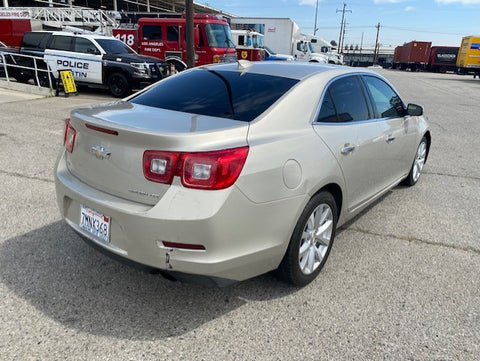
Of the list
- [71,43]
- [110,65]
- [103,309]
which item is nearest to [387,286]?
[103,309]

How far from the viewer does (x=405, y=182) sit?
5.39 m

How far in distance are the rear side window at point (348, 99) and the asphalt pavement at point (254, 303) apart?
3.90 ft

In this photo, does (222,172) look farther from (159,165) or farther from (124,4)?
(124,4)

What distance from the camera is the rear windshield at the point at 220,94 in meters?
2.84

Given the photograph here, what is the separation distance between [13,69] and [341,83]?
15021 mm

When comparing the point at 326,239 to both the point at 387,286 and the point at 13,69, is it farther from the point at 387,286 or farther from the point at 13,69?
the point at 13,69

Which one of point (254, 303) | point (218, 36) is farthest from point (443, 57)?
point (254, 303)

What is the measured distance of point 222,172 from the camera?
7.32 feet

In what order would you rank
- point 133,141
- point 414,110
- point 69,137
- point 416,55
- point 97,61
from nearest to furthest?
1. point 133,141
2. point 69,137
3. point 414,110
4. point 97,61
5. point 416,55

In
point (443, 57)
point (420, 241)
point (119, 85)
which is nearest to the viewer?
point (420, 241)

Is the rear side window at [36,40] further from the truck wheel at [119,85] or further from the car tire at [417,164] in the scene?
the car tire at [417,164]

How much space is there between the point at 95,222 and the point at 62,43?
42.9ft

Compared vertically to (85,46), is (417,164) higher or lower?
lower

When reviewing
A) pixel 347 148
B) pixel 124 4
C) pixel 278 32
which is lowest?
pixel 347 148
